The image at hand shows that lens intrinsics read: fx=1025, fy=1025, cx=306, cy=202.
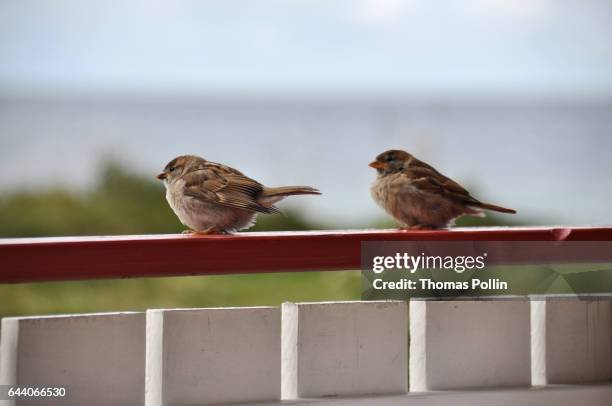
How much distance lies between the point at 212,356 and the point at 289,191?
0.85 metres

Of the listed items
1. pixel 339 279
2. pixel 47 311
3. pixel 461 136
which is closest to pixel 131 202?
pixel 47 311

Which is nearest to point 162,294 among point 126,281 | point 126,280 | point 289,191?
point 126,281

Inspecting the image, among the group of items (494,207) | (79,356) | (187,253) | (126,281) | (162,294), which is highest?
(126,281)

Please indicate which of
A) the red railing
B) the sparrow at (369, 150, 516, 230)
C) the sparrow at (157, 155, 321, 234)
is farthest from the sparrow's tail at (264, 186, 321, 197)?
the red railing

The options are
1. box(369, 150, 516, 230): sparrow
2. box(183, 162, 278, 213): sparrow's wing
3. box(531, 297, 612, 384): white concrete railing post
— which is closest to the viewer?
box(531, 297, 612, 384): white concrete railing post

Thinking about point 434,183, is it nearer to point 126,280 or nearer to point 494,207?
point 494,207

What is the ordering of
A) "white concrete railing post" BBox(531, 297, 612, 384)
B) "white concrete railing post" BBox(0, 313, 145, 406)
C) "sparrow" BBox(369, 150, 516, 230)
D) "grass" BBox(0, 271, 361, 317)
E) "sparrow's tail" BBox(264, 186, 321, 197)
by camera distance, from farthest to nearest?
"grass" BBox(0, 271, 361, 317)
"sparrow" BBox(369, 150, 516, 230)
"sparrow's tail" BBox(264, 186, 321, 197)
"white concrete railing post" BBox(531, 297, 612, 384)
"white concrete railing post" BBox(0, 313, 145, 406)

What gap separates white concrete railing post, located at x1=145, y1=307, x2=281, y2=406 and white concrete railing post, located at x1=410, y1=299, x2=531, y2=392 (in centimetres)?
25

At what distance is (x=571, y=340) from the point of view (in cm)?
178

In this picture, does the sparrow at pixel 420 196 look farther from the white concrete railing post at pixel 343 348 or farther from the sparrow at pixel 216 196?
the white concrete railing post at pixel 343 348

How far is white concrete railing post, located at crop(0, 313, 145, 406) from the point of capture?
4.74 feet

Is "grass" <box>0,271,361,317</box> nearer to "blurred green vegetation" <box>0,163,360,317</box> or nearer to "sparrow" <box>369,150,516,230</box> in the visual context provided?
"blurred green vegetation" <box>0,163,360,317</box>

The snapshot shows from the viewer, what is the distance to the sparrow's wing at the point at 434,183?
8.60 ft

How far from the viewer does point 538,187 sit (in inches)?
540
